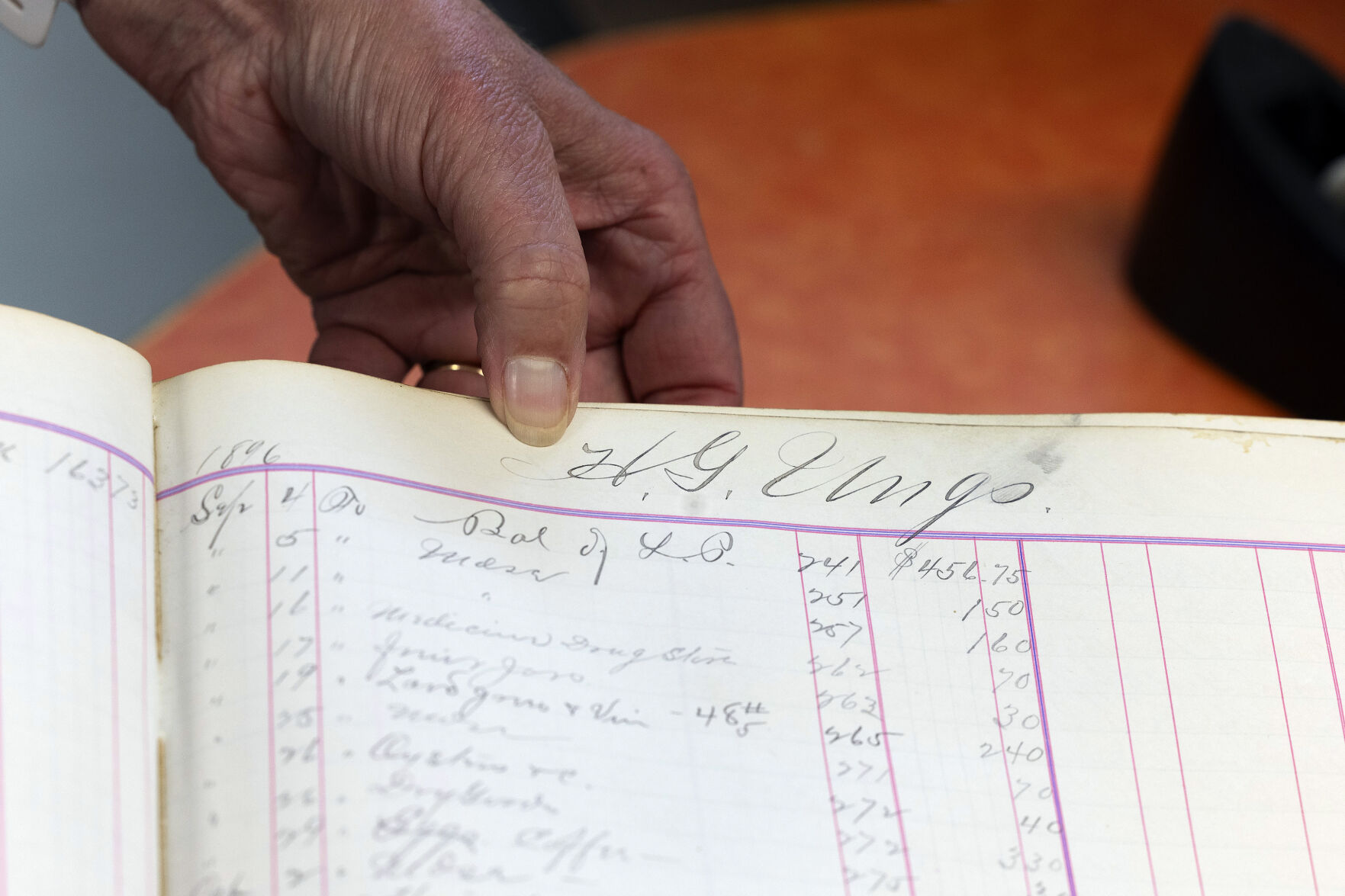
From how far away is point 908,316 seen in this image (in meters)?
0.66

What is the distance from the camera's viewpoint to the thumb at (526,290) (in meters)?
0.37

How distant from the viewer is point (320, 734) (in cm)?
30

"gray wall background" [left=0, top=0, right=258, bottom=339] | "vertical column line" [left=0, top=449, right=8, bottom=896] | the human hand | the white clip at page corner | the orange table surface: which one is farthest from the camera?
"gray wall background" [left=0, top=0, right=258, bottom=339]

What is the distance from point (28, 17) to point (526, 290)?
321 mm

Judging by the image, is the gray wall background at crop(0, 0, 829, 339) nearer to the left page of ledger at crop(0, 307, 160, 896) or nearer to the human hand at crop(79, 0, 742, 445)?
the human hand at crop(79, 0, 742, 445)

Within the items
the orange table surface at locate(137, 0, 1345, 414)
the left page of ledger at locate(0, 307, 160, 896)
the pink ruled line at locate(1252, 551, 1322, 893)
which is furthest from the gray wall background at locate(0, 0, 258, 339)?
the pink ruled line at locate(1252, 551, 1322, 893)

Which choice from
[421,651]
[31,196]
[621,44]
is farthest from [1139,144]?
[31,196]

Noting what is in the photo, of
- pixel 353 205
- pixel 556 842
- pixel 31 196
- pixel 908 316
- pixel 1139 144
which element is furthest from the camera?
pixel 31 196

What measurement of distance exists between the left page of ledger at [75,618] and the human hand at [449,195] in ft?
0.41

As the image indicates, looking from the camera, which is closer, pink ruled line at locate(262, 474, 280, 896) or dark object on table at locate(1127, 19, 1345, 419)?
pink ruled line at locate(262, 474, 280, 896)

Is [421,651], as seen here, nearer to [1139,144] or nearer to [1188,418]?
[1188,418]

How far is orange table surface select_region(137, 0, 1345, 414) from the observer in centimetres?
63

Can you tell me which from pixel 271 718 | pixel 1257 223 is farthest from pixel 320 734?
pixel 1257 223

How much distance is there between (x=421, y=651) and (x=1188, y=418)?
0.30 m
